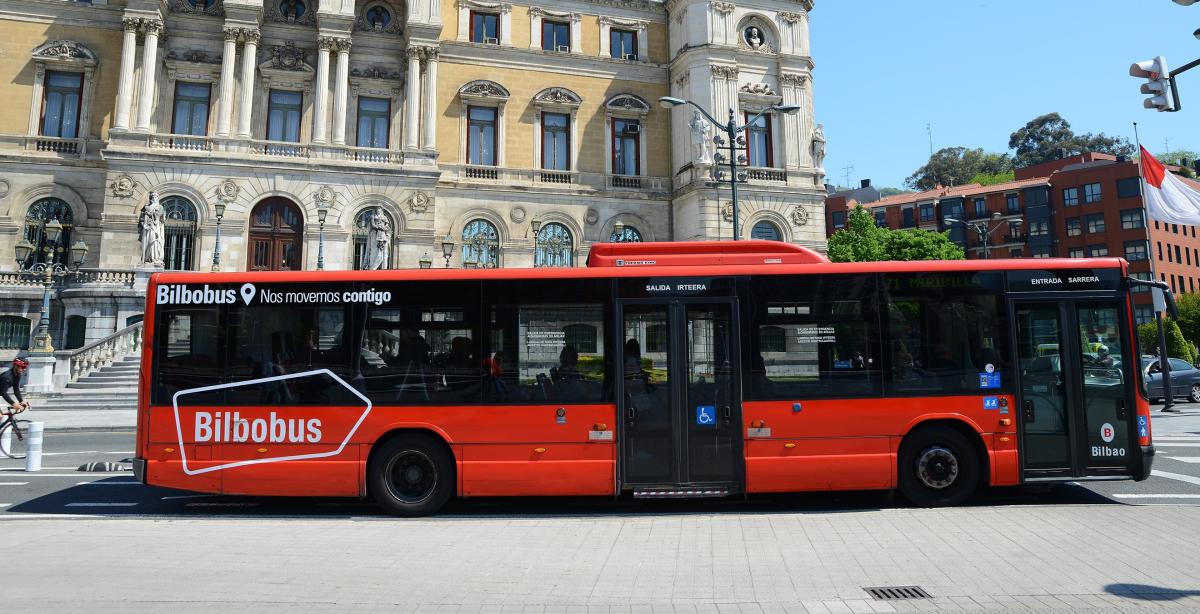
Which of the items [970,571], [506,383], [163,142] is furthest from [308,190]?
[970,571]

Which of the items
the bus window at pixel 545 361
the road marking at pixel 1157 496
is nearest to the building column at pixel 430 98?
the bus window at pixel 545 361

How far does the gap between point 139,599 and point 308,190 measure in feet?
88.2

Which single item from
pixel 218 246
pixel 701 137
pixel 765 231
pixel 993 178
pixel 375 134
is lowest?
pixel 218 246

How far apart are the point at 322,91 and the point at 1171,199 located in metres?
29.4

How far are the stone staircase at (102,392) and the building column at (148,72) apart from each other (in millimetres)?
10127

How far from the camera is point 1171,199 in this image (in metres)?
14.6

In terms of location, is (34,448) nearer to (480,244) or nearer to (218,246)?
(218,246)

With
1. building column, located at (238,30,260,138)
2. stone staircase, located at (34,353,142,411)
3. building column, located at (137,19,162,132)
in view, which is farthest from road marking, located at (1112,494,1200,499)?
building column, located at (137,19,162,132)

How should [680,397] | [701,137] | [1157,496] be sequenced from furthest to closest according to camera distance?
[701,137] < [1157,496] < [680,397]

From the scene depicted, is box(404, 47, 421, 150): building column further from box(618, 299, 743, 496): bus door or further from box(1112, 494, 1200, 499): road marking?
box(1112, 494, 1200, 499): road marking

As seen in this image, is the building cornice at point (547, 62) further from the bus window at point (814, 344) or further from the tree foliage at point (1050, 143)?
the tree foliage at point (1050, 143)

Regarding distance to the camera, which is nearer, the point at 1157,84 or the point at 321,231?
A: the point at 1157,84

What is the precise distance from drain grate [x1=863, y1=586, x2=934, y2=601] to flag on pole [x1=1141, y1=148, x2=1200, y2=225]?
1298 cm

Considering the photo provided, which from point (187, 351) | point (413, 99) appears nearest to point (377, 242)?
point (413, 99)
